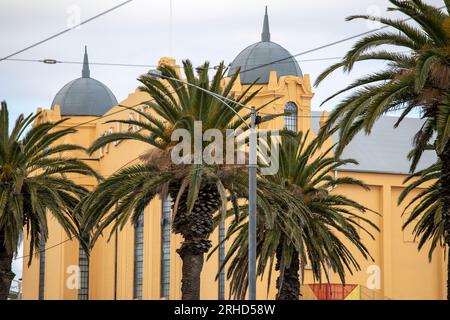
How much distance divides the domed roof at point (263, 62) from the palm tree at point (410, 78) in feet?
123

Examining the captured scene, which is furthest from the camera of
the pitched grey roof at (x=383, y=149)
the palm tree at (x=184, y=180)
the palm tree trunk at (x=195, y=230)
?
the pitched grey roof at (x=383, y=149)

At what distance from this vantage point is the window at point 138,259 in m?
79.6

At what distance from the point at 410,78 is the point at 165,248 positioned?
1741 inches

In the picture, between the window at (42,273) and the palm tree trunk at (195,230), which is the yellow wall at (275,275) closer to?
the window at (42,273)

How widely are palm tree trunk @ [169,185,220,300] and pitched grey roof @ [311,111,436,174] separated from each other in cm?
3475

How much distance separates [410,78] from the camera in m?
34.6

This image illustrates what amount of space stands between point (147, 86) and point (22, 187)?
684 cm

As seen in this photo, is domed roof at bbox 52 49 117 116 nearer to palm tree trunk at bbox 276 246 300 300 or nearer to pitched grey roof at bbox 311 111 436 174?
pitched grey roof at bbox 311 111 436 174

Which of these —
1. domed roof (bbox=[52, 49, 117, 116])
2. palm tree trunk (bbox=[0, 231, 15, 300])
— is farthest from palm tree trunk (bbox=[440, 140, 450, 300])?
domed roof (bbox=[52, 49, 117, 116])

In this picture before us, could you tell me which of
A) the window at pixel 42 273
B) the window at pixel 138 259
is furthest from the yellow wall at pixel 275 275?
the window at pixel 42 273

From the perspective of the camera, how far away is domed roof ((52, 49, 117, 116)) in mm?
94250

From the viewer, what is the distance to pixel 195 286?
40594mm

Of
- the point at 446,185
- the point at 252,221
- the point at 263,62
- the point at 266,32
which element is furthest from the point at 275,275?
the point at 252,221

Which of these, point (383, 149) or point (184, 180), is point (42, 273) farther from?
point (184, 180)
